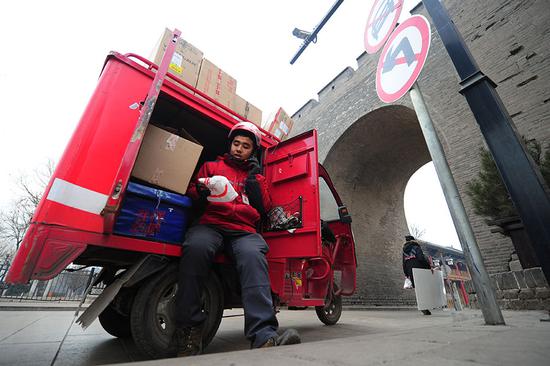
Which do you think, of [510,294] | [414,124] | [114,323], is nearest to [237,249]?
[114,323]

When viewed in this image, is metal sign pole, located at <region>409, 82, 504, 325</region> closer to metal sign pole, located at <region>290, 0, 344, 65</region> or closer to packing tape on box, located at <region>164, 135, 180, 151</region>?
packing tape on box, located at <region>164, 135, 180, 151</region>

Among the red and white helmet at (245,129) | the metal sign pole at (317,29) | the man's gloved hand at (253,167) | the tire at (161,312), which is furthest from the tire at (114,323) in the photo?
the metal sign pole at (317,29)

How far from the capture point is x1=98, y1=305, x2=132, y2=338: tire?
7.98 ft

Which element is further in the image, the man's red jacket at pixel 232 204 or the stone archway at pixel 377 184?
the stone archway at pixel 377 184

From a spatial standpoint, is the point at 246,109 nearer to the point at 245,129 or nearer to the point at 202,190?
the point at 245,129

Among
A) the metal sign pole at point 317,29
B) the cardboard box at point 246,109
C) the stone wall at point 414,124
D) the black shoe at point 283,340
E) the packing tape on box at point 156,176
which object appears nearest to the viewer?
the black shoe at point 283,340

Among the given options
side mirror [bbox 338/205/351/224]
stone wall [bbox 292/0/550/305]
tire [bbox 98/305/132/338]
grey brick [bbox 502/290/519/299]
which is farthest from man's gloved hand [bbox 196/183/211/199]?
stone wall [bbox 292/0/550/305]

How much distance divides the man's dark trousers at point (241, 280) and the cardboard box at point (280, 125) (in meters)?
1.89

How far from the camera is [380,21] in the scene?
2.91m

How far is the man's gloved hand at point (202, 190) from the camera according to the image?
2098mm

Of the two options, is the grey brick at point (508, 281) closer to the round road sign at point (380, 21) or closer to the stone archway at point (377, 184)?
the round road sign at point (380, 21)

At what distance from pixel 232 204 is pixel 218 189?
19 cm

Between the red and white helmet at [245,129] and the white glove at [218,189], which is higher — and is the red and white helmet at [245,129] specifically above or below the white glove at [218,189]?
above

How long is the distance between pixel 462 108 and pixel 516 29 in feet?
5.95
